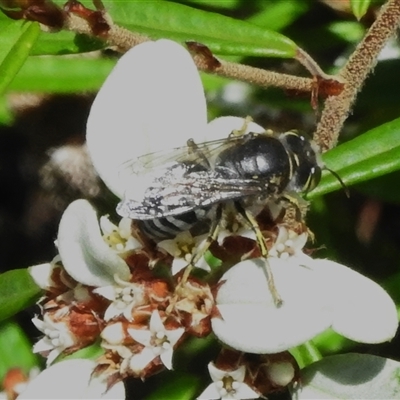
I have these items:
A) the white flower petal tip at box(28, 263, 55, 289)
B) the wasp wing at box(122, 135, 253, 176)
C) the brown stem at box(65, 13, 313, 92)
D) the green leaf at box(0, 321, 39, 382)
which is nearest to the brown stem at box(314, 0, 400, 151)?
the brown stem at box(65, 13, 313, 92)

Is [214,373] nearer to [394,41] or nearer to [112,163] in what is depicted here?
[112,163]

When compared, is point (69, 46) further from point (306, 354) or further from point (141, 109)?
point (306, 354)

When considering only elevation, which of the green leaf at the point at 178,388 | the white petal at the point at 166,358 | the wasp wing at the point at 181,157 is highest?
the wasp wing at the point at 181,157

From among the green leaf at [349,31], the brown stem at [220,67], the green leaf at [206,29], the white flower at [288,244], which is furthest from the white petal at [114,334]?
the green leaf at [349,31]

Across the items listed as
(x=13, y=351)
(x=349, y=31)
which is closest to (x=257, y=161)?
(x=13, y=351)

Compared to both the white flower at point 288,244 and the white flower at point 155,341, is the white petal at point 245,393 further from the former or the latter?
the white flower at point 288,244

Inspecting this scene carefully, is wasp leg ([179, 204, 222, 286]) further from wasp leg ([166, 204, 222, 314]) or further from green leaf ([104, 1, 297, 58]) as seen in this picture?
green leaf ([104, 1, 297, 58])
